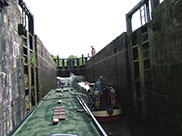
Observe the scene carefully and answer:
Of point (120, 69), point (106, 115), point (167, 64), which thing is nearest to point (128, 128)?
point (106, 115)

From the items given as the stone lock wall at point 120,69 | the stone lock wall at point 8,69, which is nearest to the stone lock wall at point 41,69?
the stone lock wall at point 8,69

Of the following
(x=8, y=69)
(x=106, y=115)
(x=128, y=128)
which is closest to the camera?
(x=8, y=69)

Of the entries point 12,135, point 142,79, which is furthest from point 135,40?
point 12,135

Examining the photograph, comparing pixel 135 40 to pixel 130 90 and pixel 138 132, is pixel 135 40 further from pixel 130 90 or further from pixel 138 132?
pixel 138 132

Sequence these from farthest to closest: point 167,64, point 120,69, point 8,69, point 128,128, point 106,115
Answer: point 120,69 → point 106,115 → point 128,128 → point 167,64 → point 8,69

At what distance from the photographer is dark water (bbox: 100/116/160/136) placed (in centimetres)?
743

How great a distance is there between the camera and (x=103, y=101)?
9609mm

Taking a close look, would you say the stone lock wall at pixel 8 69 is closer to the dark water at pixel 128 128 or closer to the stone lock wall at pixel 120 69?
the dark water at pixel 128 128

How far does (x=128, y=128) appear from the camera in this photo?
8492 millimetres

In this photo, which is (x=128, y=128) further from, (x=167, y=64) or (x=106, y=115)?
(x=167, y=64)

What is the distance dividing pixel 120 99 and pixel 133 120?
1764mm

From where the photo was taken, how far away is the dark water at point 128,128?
743 cm

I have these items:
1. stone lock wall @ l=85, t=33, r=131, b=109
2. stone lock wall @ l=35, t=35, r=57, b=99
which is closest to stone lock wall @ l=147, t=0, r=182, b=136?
stone lock wall @ l=85, t=33, r=131, b=109

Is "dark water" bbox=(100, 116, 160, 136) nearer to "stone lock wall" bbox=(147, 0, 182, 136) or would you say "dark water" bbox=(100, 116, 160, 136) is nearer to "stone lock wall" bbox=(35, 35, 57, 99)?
"stone lock wall" bbox=(147, 0, 182, 136)
